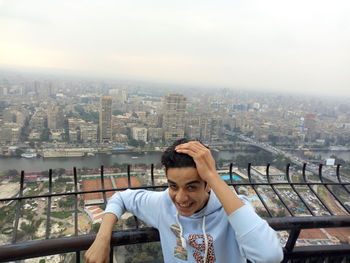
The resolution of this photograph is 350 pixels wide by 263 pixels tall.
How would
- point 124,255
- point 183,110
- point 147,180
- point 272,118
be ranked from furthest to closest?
point 272,118, point 183,110, point 147,180, point 124,255

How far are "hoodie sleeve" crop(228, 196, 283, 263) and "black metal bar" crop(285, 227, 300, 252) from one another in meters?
0.44

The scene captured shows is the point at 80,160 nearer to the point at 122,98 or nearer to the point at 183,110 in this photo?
the point at 183,110

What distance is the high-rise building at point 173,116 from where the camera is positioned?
1623 cm

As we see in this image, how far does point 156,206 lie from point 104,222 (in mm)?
176

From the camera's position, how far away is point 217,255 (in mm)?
739

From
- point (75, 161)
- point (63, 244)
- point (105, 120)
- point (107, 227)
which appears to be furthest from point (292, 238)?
point (105, 120)

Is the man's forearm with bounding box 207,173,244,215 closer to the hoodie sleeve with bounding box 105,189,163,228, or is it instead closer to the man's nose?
the man's nose

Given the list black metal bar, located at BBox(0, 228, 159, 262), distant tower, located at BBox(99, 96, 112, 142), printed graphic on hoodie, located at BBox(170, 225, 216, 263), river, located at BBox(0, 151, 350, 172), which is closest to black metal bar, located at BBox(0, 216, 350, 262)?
black metal bar, located at BBox(0, 228, 159, 262)

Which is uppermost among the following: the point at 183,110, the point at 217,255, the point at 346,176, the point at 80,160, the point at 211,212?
the point at 211,212

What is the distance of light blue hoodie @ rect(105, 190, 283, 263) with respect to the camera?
638 millimetres

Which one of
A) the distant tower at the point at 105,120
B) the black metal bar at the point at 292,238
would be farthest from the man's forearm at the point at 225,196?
the distant tower at the point at 105,120

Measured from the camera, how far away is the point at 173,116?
57.5 ft

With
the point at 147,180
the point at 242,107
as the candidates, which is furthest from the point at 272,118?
the point at 147,180

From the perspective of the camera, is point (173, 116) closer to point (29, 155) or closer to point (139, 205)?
point (29, 155)
